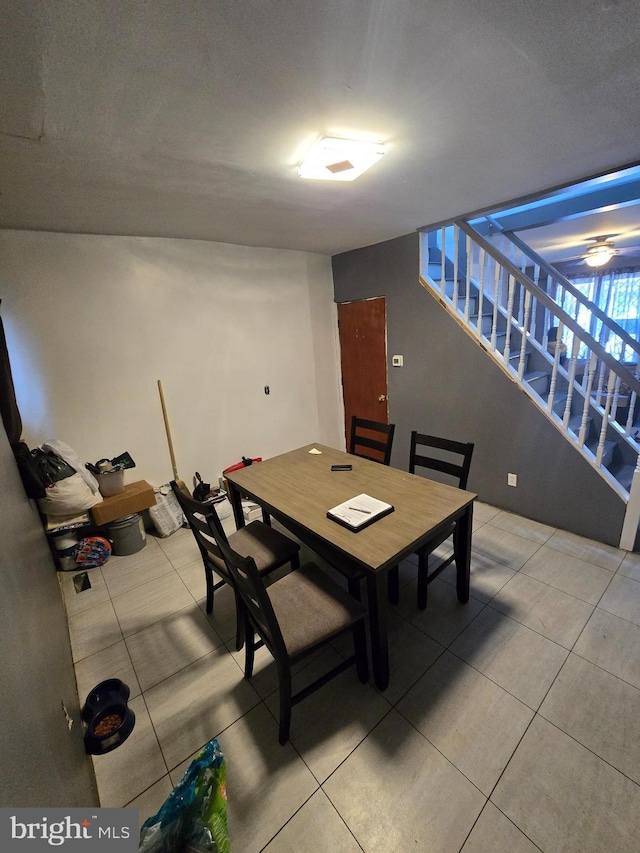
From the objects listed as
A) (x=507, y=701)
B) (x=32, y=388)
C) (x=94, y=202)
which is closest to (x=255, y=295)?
(x=94, y=202)

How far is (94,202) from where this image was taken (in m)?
1.96

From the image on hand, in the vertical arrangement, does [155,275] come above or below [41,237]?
below

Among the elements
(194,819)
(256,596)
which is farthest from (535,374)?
(194,819)

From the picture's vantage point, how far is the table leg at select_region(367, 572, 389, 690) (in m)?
1.40

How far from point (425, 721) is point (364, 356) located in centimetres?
319

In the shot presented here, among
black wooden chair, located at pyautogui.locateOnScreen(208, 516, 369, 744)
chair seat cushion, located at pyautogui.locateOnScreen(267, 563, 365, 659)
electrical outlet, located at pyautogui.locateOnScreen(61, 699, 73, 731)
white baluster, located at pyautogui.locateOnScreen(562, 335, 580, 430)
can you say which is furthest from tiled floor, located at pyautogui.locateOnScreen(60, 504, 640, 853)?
white baluster, located at pyautogui.locateOnScreen(562, 335, 580, 430)

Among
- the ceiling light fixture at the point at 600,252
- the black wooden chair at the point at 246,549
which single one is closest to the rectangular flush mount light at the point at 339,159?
the black wooden chair at the point at 246,549

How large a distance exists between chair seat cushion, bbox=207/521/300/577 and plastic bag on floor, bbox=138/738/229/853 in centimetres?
78

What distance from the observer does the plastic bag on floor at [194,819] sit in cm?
92

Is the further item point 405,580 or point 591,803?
point 405,580

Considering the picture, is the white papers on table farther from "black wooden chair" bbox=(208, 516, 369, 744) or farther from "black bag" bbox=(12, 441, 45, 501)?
"black bag" bbox=(12, 441, 45, 501)

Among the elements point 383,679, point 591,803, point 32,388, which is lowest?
point 591,803

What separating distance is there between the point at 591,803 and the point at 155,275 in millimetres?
3938

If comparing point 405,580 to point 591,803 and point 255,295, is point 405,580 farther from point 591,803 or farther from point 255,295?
point 255,295
